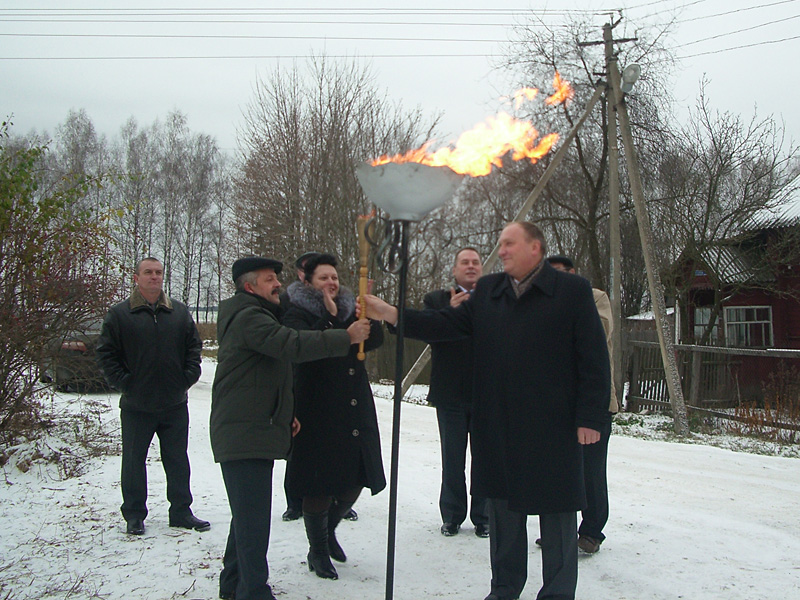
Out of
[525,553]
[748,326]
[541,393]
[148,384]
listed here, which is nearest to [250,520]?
[525,553]

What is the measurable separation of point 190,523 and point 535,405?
289 centimetres

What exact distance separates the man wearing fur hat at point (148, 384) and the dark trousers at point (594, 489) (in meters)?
2.77

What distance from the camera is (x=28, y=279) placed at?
7281mm

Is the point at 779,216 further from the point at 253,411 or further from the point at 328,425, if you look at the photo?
the point at 253,411

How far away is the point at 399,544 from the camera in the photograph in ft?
15.6

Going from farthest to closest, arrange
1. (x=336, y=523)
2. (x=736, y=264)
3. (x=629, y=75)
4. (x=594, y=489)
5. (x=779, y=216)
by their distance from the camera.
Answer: (x=736, y=264) < (x=779, y=216) < (x=629, y=75) < (x=594, y=489) < (x=336, y=523)

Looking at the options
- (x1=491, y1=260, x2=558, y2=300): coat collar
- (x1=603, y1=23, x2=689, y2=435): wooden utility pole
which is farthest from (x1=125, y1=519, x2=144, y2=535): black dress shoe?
(x1=603, y1=23, x2=689, y2=435): wooden utility pole

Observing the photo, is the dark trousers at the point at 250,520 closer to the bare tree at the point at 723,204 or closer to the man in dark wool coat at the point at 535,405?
the man in dark wool coat at the point at 535,405

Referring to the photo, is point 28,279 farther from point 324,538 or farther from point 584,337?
point 584,337

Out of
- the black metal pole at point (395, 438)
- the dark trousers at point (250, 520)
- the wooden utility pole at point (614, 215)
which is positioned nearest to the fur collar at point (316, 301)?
the black metal pole at point (395, 438)

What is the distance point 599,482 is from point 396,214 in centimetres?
248

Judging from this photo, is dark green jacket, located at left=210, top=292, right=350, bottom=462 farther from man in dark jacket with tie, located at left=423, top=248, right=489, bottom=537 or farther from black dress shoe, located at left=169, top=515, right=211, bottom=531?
black dress shoe, located at left=169, top=515, right=211, bottom=531

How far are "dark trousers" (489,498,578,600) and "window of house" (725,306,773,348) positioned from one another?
1737 centimetres

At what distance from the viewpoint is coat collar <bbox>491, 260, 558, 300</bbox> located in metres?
3.65
